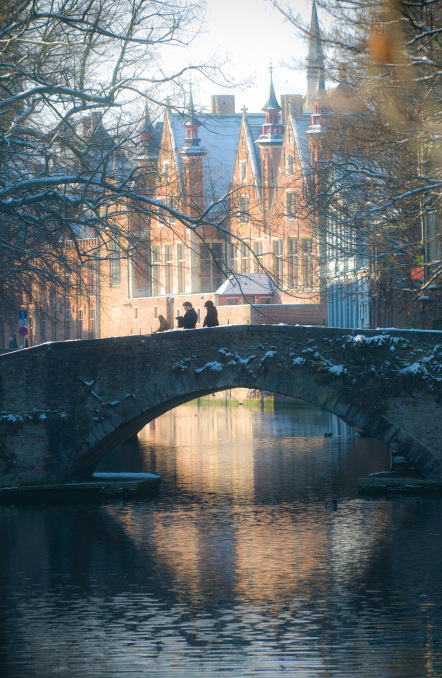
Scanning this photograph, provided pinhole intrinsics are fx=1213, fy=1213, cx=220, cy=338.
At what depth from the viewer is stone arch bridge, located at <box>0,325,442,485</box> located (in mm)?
20359

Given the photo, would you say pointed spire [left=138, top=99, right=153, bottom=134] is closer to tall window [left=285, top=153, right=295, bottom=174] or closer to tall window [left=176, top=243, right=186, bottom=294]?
tall window [left=285, top=153, right=295, bottom=174]

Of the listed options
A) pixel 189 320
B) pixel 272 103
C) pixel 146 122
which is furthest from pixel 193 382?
pixel 272 103

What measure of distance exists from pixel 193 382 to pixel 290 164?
3616 centimetres

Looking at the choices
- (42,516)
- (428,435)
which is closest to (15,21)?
(42,516)

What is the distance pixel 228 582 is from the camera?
14.9 m

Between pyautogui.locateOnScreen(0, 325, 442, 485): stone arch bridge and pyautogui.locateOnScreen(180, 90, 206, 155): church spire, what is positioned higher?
pyautogui.locateOnScreen(180, 90, 206, 155): church spire

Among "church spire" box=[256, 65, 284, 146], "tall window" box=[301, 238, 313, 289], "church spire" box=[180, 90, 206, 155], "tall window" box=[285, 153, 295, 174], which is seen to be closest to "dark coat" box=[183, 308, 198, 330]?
"tall window" box=[301, 238, 313, 289]

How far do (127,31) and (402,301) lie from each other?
13673mm

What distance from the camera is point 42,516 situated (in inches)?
777

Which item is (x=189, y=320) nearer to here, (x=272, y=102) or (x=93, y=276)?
(x=93, y=276)

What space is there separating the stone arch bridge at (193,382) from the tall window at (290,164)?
1374 inches

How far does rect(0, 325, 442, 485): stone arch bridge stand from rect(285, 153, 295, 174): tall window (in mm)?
34898

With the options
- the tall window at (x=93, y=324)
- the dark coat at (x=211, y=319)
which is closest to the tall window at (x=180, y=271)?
the tall window at (x=93, y=324)

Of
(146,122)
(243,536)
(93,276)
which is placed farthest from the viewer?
(93,276)
